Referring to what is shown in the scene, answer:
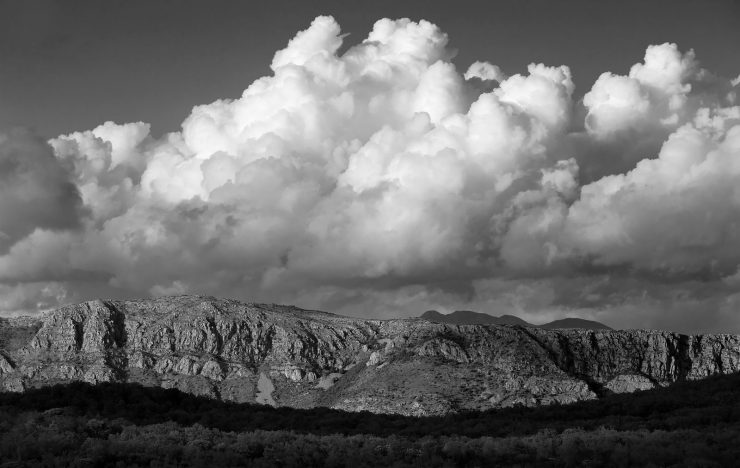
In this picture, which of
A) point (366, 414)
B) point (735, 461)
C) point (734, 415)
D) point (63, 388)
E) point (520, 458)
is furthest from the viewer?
point (366, 414)

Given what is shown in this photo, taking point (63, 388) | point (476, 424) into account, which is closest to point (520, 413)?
point (476, 424)

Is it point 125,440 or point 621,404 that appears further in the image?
point 621,404

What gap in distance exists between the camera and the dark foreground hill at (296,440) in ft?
216

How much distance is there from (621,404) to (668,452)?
69.4 meters

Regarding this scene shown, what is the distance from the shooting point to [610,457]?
67.8 meters

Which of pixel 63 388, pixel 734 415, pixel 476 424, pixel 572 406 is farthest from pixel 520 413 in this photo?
pixel 63 388

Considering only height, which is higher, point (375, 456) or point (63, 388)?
point (63, 388)

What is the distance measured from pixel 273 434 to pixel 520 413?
63.6 m

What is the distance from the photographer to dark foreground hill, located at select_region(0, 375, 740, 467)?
216 feet

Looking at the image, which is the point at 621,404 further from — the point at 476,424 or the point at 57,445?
the point at 57,445

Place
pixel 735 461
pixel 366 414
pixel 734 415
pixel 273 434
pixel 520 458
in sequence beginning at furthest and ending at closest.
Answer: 1. pixel 366 414
2. pixel 734 415
3. pixel 273 434
4. pixel 520 458
5. pixel 735 461

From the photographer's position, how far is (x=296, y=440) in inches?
2936

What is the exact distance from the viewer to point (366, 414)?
131375mm

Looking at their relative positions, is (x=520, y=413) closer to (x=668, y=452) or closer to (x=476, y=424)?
(x=476, y=424)
